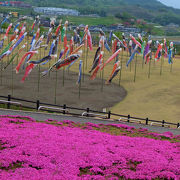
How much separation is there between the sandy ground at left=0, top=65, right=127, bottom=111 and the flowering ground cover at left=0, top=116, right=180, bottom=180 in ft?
68.7

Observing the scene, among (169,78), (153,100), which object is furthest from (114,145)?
(169,78)

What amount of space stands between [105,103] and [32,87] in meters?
12.1

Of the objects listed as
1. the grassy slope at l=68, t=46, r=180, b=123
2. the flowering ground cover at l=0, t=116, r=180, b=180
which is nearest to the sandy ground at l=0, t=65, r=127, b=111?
the grassy slope at l=68, t=46, r=180, b=123

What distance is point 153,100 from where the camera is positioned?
45719mm

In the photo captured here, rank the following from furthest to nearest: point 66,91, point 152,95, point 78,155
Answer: point 152,95 < point 66,91 < point 78,155

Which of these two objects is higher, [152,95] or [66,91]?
[66,91]

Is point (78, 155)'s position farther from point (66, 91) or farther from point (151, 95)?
point (151, 95)

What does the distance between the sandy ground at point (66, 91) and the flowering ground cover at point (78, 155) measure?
2095cm

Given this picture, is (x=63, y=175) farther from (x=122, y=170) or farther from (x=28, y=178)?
(x=122, y=170)

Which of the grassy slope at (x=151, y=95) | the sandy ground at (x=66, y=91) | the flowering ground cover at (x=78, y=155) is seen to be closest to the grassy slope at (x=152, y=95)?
the grassy slope at (x=151, y=95)

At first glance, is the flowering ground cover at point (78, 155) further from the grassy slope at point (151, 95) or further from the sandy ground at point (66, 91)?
the sandy ground at point (66, 91)

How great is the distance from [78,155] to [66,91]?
32341 millimetres

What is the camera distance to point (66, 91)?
156 feet

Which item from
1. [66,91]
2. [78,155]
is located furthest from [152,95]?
[78,155]
